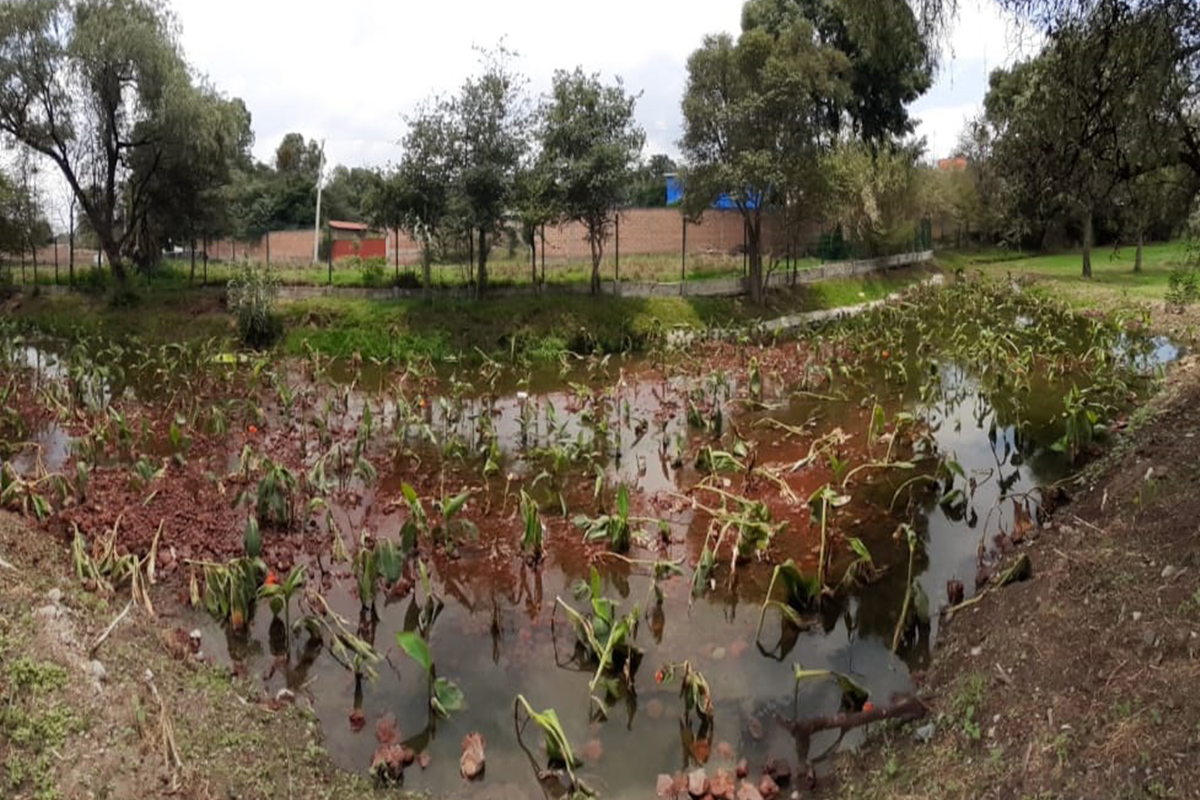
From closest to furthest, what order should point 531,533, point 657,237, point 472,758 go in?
point 472,758
point 531,533
point 657,237

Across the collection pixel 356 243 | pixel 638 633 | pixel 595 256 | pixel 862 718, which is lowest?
pixel 638 633

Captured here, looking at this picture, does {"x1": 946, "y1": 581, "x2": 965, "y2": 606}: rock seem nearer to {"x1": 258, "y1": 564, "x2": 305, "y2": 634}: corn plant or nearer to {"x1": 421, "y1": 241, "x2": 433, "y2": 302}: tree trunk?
{"x1": 258, "y1": 564, "x2": 305, "y2": 634}: corn plant

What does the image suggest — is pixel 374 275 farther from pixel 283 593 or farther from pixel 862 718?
pixel 862 718

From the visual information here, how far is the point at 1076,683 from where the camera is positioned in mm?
4555

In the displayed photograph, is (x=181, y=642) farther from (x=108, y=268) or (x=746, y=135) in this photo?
(x=108, y=268)

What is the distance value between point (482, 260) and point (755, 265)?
7991 mm

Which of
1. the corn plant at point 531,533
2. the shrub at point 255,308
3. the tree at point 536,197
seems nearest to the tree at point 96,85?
the shrub at point 255,308

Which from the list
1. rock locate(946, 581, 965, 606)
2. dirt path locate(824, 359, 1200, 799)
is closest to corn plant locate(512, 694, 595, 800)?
dirt path locate(824, 359, 1200, 799)

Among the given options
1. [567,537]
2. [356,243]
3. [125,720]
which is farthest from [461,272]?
[125,720]

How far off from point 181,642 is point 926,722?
495 cm

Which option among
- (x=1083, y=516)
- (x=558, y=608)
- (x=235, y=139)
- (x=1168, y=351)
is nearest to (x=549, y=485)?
(x=558, y=608)

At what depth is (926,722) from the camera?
490cm

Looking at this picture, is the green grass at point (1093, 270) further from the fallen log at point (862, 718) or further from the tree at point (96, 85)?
the tree at point (96, 85)

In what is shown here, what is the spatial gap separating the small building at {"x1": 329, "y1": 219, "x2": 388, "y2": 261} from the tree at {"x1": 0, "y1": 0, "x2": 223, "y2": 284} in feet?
24.9
